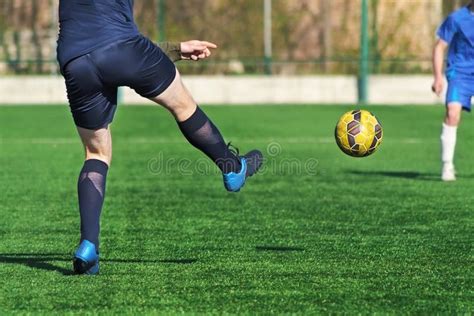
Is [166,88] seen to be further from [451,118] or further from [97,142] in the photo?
[451,118]

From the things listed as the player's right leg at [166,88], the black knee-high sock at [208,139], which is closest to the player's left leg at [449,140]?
the player's right leg at [166,88]

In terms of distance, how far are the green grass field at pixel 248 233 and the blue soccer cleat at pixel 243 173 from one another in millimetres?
458

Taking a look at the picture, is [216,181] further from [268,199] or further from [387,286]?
[387,286]

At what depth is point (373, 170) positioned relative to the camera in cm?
1296

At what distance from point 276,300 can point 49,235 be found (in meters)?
2.89

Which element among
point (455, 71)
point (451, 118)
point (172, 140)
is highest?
point (455, 71)

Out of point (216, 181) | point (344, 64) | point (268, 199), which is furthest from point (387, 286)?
point (344, 64)

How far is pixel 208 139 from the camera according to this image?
668cm

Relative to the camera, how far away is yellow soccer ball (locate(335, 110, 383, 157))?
8.29 meters

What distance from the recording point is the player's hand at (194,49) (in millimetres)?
6766

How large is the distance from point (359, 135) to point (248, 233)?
110 centimetres

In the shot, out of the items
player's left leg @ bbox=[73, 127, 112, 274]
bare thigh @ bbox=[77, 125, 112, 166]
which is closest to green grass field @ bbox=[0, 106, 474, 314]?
player's left leg @ bbox=[73, 127, 112, 274]

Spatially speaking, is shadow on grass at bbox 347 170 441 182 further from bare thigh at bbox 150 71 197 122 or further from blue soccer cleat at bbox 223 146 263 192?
bare thigh at bbox 150 71 197 122

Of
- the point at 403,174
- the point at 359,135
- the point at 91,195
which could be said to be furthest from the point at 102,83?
the point at 403,174
